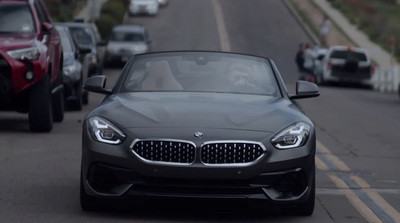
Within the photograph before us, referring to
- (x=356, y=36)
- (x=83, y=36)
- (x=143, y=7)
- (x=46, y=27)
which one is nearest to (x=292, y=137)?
(x=46, y=27)

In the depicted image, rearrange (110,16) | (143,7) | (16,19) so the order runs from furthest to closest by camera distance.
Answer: (143,7) → (110,16) → (16,19)

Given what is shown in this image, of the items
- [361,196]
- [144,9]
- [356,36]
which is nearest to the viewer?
[361,196]

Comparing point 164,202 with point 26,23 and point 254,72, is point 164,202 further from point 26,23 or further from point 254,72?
point 26,23

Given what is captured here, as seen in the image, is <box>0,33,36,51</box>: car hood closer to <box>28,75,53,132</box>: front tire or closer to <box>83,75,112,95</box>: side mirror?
<box>28,75,53,132</box>: front tire

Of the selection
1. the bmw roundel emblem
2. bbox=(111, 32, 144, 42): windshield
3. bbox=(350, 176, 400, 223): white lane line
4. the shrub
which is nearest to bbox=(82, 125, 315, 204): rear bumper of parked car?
the bmw roundel emblem

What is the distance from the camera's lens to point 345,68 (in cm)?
3900

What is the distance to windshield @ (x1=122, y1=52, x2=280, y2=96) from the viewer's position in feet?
32.3

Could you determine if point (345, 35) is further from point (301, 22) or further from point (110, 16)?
point (110, 16)

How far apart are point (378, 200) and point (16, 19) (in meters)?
7.70

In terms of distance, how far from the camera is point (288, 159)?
848cm

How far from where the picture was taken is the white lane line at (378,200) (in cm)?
938

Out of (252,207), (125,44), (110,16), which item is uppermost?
(252,207)

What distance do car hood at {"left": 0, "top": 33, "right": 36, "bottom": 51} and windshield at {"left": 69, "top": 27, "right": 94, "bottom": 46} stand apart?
1294cm

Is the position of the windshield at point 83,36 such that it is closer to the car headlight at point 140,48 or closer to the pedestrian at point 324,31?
the car headlight at point 140,48
